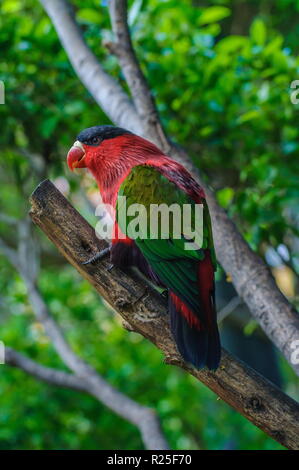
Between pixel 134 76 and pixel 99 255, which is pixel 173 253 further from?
pixel 134 76

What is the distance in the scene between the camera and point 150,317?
2.00 m

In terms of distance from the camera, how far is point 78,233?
2023 mm

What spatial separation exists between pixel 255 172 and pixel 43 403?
198 centimetres

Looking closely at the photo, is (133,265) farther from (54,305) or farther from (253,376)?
(54,305)

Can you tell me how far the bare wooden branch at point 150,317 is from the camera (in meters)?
1.92

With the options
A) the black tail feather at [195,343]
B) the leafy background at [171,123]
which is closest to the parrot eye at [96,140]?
the leafy background at [171,123]

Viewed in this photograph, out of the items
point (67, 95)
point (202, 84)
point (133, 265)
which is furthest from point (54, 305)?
point (133, 265)

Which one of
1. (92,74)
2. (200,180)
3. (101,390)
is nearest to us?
(200,180)

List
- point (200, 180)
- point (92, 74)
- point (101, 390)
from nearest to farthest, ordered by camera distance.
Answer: point (200, 180), point (92, 74), point (101, 390)

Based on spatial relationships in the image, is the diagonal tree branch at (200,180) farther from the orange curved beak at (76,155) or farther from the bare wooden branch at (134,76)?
the orange curved beak at (76,155)

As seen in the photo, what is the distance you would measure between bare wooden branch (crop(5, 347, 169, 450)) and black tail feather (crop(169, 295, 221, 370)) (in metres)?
1.18

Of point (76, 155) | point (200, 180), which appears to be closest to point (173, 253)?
point (200, 180)

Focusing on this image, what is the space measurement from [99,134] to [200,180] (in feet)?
1.62

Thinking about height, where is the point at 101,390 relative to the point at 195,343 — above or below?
below
